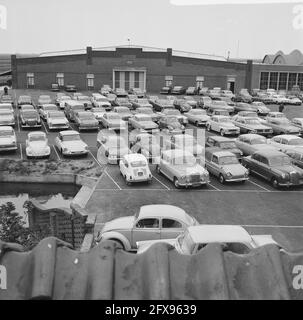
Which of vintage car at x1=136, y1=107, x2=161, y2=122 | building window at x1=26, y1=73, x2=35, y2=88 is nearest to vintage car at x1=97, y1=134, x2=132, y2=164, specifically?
vintage car at x1=136, y1=107, x2=161, y2=122

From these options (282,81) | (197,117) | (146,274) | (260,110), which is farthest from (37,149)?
(282,81)

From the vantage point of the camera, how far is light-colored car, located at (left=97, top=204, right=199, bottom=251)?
36.6 ft

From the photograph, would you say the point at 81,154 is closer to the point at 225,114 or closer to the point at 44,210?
the point at 44,210

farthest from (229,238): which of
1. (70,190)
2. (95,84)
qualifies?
(95,84)

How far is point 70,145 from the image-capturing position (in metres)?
21.9

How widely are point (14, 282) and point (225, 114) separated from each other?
28.9 meters

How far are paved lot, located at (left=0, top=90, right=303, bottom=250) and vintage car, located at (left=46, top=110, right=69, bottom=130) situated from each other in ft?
30.6

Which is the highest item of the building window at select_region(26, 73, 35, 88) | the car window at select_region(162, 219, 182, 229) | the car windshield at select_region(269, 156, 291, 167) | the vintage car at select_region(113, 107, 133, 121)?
the building window at select_region(26, 73, 35, 88)

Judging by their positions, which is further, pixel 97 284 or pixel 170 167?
pixel 170 167

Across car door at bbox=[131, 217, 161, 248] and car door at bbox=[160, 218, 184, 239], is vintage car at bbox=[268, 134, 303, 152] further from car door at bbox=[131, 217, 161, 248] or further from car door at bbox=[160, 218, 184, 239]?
car door at bbox=[131, 217, 161, 248]

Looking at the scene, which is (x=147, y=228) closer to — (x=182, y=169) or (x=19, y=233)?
(x=19, y=233)

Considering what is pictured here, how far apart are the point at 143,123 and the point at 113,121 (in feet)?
6.90

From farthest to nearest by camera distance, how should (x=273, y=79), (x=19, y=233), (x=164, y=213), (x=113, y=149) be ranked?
(x=273, y=79)
(x=113, y=149)
(x=164, y=213)
(x=19, y=233)

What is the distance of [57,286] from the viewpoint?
3.60 meters
